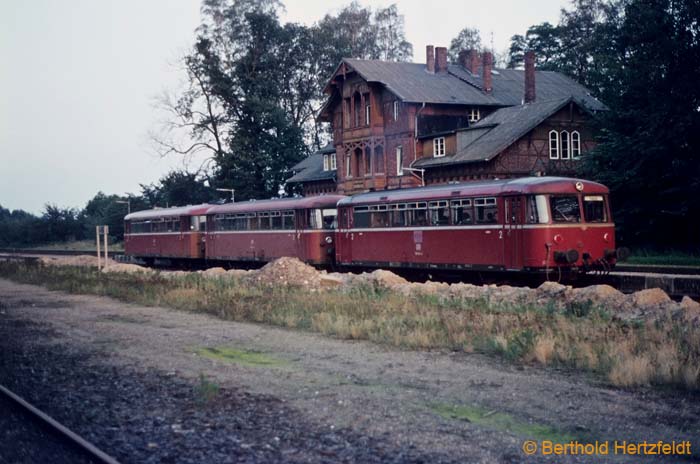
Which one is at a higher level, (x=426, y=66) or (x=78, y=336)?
(x=426, y=66)

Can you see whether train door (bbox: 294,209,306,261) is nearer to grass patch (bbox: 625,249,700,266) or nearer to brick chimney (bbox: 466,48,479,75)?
grass patch (bbox: 625,249,700,266)

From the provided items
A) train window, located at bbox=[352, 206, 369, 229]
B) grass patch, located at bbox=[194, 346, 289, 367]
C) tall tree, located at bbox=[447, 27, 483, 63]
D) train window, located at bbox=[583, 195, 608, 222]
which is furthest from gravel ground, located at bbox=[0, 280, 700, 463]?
tall tree, located at bbox=[447, 27, 483, 63]

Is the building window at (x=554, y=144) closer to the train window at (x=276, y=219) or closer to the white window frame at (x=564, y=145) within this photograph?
the white window frame at (x=564, y=145)

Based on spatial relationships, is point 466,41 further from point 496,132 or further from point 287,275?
point 287,275

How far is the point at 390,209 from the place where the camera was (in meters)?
25.2

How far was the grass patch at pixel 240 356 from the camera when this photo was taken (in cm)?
1148

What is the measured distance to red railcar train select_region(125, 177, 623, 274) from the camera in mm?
19953

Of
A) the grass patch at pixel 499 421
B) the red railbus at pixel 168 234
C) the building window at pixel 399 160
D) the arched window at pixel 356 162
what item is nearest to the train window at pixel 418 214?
the grass patch at pixel 499 421

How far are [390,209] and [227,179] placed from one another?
38134 mm

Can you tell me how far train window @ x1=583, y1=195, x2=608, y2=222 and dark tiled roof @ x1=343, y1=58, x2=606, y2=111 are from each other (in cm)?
2693

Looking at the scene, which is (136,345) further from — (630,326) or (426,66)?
(426,66)

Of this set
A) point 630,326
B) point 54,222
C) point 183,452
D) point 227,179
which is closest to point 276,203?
point 630,326

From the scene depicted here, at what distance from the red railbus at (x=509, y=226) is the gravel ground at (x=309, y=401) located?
26.8ft

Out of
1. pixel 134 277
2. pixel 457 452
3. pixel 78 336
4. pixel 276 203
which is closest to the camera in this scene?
pixel 457 452
